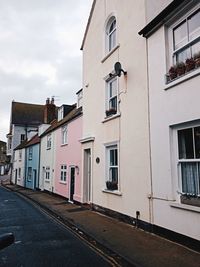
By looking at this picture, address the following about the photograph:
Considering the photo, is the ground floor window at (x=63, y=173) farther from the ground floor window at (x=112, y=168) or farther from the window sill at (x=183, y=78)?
the window sill at (x=183, y=78)

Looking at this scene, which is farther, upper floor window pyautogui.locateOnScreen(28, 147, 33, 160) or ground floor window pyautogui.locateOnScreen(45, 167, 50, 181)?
upper floor window pyautogui.locateOnScreen(28, 147, 33, 160)

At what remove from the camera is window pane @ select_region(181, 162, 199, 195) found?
22.1ft

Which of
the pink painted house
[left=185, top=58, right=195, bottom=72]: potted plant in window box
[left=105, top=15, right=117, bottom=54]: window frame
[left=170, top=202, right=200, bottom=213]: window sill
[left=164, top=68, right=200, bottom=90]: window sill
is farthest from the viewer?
the pink painted house

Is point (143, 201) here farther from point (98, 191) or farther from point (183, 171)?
point (98, 191)

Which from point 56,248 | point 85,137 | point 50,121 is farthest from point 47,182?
point 56,248

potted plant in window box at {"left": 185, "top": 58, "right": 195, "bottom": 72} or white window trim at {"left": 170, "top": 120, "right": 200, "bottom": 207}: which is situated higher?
potted plant in window box at {"left": 185, "top": 58, "right": 195, "bottom": 72}

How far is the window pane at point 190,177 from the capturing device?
265 inches

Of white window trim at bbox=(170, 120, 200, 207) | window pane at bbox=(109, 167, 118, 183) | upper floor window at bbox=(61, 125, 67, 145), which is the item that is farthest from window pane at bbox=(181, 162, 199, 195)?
upper floor window at bbox=(61, 125, 67, 145)

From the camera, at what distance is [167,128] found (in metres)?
7.65

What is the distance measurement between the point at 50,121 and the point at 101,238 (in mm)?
24074

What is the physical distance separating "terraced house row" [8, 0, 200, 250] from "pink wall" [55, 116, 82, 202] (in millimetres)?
182

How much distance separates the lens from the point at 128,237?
764 centimetres

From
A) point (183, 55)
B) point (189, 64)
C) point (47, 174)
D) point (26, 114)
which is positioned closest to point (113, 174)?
point (183, 55)

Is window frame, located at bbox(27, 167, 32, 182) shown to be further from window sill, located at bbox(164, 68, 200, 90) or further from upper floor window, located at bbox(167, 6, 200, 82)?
upper floor window, located at bbox(167, 6, 200, 82)
